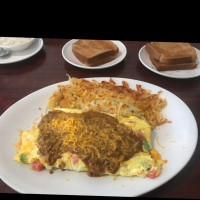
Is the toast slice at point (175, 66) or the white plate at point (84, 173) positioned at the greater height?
the toast slice at point (175, 66)

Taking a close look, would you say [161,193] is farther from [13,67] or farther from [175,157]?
[13,67]

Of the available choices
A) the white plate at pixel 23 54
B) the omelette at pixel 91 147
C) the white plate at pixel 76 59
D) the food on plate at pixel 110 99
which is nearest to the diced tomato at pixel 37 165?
the omelette at pixel 91 147

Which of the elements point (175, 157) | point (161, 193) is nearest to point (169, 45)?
point (175, 157)

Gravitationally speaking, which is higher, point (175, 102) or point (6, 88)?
point (175, 102)

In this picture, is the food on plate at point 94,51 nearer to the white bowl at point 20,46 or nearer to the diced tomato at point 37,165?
the white bowl at point 20,46

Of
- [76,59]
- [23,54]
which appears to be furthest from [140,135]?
[23,54]
